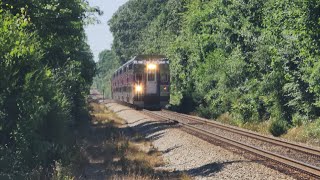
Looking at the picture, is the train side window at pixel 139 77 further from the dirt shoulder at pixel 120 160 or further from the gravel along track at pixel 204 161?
the gravel along track at pixel 204 161

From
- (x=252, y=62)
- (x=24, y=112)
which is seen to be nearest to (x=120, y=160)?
(x=24, y=112)

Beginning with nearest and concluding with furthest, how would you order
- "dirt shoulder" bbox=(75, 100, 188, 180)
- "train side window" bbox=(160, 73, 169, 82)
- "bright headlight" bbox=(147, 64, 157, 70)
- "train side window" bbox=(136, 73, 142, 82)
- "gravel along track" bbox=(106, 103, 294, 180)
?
"gravel along track" bbox=(106, 103, 294, 180) < "dirt shoulder" bbox=(75, 100, 188, 180) < "train side window" bbox=(136, 73, 142, 82) < "bright headlight" bbox=(147, 64, 157, 70) < "train side window" bbox=(160, 73, 169, 82)

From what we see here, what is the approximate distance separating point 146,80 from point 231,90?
6.40 m

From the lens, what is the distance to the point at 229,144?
1855cm

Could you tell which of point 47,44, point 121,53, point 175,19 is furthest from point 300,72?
point 121,53

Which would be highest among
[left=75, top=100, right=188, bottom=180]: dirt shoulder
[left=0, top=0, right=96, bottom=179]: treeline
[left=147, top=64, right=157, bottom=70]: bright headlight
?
[left=147, top=64, right=157, bottom=70]: bright headlight

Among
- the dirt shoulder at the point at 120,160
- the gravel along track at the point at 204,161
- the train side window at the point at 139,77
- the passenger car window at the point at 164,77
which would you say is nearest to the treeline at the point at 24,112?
the dirt shoulder at the point at 120,160

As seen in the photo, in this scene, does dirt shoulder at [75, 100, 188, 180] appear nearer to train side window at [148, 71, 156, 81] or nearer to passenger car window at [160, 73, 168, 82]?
train side window at [148, 71, 156, 81]

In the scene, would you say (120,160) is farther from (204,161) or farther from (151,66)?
(151,66)

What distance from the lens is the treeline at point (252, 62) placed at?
797 inches

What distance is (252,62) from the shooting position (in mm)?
29641

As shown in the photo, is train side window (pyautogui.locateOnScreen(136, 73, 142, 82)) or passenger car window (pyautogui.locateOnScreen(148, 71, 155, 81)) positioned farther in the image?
passenger car window (pyautogui.locateOnScreen(148, 71, 155, 81))

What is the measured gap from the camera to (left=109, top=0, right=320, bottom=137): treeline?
20.2m

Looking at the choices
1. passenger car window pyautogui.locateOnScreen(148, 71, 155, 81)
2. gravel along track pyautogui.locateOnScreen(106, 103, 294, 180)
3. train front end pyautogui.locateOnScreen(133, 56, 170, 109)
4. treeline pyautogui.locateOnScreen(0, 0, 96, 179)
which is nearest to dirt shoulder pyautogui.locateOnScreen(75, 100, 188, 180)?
gravel along track pyautogui.locateOnScreen(106, 103, 294, 180)
